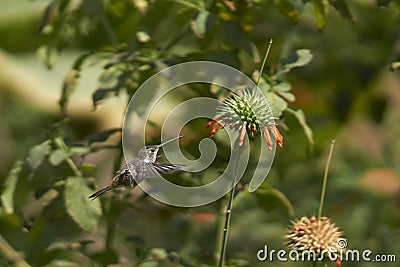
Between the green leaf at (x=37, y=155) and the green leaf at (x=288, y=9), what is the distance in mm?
490

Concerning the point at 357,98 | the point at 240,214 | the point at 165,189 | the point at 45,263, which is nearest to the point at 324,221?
the point at 165,189

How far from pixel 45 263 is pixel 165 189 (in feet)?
0.93

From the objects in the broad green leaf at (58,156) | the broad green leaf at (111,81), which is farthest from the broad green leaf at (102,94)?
the broad green leaf at (58,156)

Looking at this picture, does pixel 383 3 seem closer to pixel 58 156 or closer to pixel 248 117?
pixel 248 117

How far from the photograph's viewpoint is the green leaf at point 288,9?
5.23 feet

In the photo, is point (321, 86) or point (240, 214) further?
point (321, 86)

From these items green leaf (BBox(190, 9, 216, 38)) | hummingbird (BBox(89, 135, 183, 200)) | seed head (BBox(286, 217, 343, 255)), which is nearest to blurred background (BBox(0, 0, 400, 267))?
green leaf (BBox(190, 9, 216, 38))

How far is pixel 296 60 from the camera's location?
5.20ft

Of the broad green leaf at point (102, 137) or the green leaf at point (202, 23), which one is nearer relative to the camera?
the green leaf at point (202, 23)

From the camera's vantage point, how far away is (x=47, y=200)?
1.62 meters

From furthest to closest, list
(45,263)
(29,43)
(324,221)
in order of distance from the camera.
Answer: (29,43), (45,263), (324,221)

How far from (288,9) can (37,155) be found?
0.53 m

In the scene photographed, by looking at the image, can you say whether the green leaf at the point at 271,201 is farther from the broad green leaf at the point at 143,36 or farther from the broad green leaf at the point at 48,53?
the broad green leaf at the point at 48,53

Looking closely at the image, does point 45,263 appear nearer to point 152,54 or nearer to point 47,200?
point 47,200
